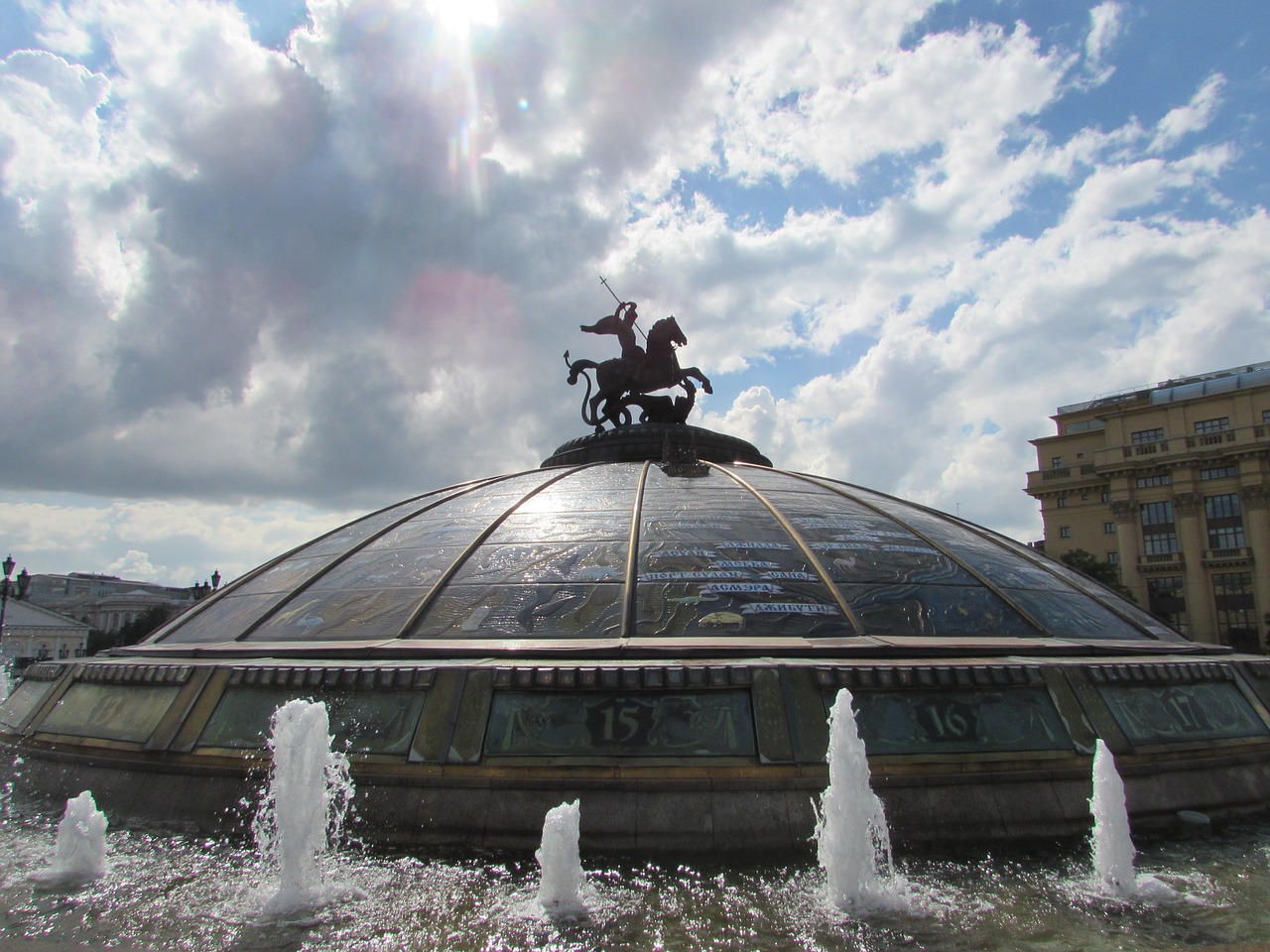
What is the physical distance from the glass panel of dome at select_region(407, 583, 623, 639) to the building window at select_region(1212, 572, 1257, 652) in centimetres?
5133

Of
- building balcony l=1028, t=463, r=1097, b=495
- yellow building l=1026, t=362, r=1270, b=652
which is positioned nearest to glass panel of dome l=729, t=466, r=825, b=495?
yellow building l=1026, t=362, r=1270, b=652

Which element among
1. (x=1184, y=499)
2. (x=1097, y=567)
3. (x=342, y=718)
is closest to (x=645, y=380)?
(x=342, y=718)

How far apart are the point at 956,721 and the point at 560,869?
326 centimetres

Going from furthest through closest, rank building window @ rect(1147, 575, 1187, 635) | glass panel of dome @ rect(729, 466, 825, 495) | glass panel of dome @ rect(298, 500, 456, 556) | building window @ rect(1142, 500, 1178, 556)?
building window @ rect(1142, 500, 1178, 556) → building window @ rect(1147, 575, 1187, 635) → glass panel of dome @ rect(729, 466, 825, 495) → glass panel of dome @ rect(298, 500, 456, 556)

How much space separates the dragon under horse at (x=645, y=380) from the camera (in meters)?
14.7

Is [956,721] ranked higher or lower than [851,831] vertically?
higher

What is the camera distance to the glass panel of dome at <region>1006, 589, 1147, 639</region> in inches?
328

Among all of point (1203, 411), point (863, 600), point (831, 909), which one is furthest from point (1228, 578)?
point (831, 909)

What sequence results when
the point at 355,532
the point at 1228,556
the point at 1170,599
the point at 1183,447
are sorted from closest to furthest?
the point at 355,532, the point at 1228,556, the point at 1170,599, the point at 1183,447

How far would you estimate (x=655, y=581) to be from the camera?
25.8 feet

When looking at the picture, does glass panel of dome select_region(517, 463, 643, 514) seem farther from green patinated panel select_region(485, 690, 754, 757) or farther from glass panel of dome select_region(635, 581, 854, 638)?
green patinated panel select_region(485, 690, 754, 757)

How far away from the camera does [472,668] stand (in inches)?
245

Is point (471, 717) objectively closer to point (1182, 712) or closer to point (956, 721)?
point (956, 721)

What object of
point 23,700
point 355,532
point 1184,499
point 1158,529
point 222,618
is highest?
point 1184,499
